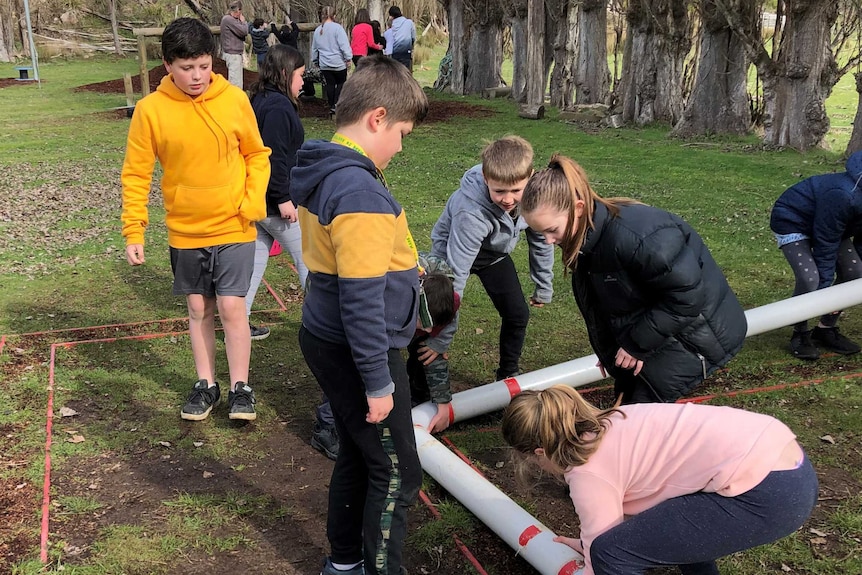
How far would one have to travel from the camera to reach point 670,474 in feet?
8.21

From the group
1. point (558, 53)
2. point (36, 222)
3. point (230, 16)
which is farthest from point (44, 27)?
point (36, 222)

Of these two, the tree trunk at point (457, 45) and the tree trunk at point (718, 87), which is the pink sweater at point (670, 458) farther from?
the tree trunk at point (457, 45)

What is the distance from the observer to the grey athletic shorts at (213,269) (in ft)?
13.9

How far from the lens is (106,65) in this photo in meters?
35.4

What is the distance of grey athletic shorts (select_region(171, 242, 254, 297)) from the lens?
4230mm

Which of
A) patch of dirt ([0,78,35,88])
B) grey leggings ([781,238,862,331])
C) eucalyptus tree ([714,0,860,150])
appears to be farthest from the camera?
patch of dirt ([0,78,35,88])

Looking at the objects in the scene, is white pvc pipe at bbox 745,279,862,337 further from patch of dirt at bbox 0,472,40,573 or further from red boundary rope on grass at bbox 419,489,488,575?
patch of dirt at bbox 0,472,40,573

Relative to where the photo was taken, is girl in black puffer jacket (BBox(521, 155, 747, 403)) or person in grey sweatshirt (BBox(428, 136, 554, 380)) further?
person in grey sweatshirt (BBox(428, 136, 554, 380))

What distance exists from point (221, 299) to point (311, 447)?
0.90m

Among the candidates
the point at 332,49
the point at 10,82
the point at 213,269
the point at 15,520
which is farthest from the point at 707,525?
the point at 10,82

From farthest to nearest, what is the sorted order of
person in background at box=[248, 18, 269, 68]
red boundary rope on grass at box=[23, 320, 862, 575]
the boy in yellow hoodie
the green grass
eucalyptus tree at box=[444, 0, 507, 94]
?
eucalyptus tree at box=[444, 0, 507, 94] → person in background at box=[248, 18, 269, 68] → the boy in yellow hoodie → the green grass → red boundary rope on grass at box=[23, 320, 862, 575]

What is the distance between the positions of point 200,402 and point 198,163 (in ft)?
4.26

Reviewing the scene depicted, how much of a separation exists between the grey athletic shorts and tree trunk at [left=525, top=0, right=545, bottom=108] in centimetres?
1431

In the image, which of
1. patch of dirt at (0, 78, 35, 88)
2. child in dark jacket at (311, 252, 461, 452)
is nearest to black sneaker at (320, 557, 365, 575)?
child in dark jacket at (311, 252, 461, 452)
